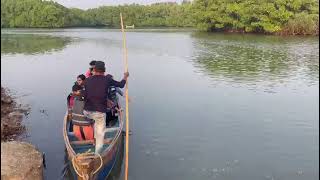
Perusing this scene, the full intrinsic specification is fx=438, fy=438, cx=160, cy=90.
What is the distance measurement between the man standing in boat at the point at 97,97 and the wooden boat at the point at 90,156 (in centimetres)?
30

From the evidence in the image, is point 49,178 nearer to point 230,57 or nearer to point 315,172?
point 315,172

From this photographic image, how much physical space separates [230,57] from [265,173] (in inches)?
887

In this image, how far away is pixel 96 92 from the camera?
26.9ft

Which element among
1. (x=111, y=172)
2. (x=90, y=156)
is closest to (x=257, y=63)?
(x=111, y=172)

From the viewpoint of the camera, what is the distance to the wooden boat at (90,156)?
7.55 m

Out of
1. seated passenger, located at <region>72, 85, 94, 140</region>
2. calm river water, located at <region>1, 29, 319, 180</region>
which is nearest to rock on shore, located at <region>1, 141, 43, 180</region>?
seated passenger, located at <region>72, 85, 94, 140</region>

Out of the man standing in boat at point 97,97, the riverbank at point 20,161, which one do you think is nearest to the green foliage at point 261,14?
the man standing in boat at point 97,97

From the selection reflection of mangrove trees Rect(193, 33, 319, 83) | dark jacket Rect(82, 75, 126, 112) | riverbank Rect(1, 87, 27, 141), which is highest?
dark jacket Rect(82, 75, 126, 112)

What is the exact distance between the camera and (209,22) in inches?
2837

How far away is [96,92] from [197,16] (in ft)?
215

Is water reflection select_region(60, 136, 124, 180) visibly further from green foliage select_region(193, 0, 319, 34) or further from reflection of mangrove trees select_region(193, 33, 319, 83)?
green foliage select_region(193, 0, 319, 34)

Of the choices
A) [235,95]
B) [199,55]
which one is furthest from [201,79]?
[199,55]

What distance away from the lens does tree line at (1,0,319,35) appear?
58875 mm

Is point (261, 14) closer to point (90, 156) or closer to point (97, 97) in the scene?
point (97, 97)
